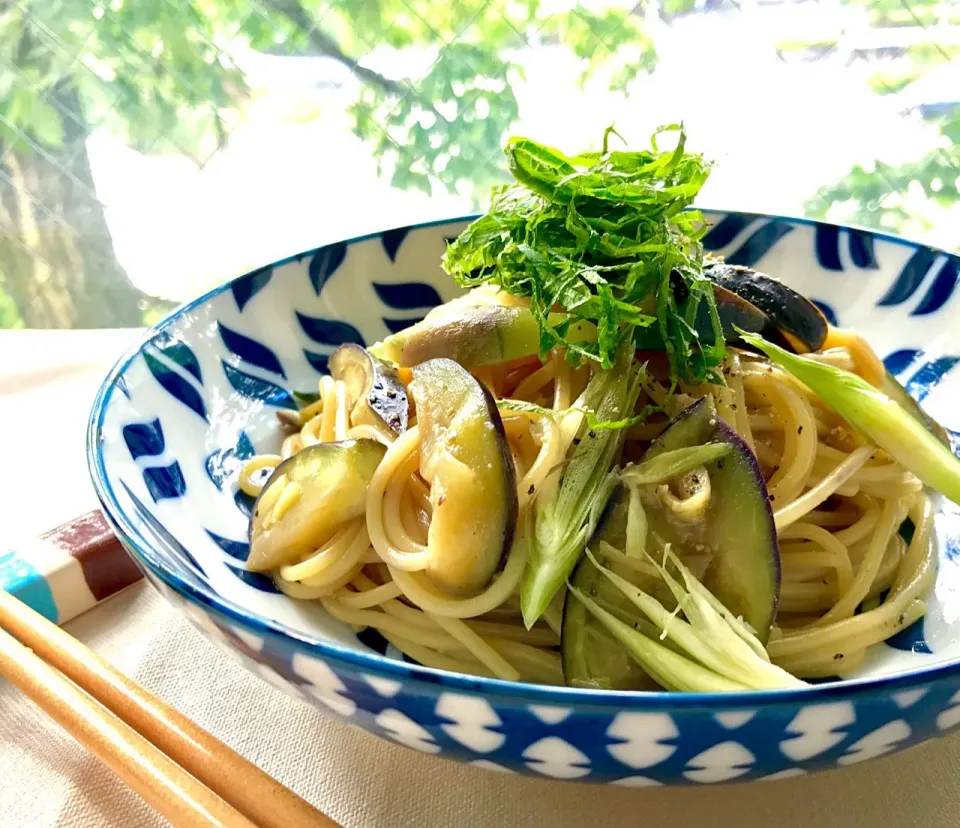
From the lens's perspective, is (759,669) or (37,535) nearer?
(759,669)

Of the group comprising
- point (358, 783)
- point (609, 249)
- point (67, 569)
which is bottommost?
point (358, 783)

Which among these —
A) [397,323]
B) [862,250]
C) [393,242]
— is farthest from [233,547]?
[862,250]

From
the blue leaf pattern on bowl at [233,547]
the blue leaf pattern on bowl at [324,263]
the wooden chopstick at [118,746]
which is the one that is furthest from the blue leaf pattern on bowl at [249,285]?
the wooden chopstick at [118,746]

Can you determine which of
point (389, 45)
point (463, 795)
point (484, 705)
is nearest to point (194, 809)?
point (463, 795)

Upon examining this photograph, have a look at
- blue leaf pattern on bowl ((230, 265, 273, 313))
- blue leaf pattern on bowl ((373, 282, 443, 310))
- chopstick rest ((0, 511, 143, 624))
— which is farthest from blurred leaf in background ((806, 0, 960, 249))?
chopstick rest ((0, 511, 143, 624))

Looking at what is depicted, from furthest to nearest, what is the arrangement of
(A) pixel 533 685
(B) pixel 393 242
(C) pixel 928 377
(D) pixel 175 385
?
Answer: (B) pixel 393 242 → (C) pixel 928 377 → (D) pixel 175 385 → (A) pixel 533 685

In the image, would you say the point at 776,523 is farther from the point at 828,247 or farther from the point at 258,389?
the point at 258,389

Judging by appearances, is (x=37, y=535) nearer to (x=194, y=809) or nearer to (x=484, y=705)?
(x=194, y=809)
